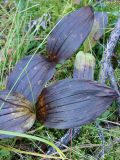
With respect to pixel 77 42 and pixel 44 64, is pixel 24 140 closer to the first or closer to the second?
pixel 44 64

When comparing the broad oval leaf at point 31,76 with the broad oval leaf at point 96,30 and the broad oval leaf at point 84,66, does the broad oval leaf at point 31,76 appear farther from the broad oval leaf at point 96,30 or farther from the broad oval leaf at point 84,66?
the broad oval leaf at point 96,30

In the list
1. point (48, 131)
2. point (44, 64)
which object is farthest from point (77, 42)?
point (48, 131)

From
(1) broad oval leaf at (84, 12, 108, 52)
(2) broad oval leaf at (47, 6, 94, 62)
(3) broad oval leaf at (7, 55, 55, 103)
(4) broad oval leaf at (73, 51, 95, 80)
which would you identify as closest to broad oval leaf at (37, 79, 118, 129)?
(3) broad oval leaf at (7, 55, 55, 103)

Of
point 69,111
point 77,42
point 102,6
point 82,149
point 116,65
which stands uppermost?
point 102,6

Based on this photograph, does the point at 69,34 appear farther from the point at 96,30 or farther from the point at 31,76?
the point at 31,76

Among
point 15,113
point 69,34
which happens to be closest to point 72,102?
point 15,113
